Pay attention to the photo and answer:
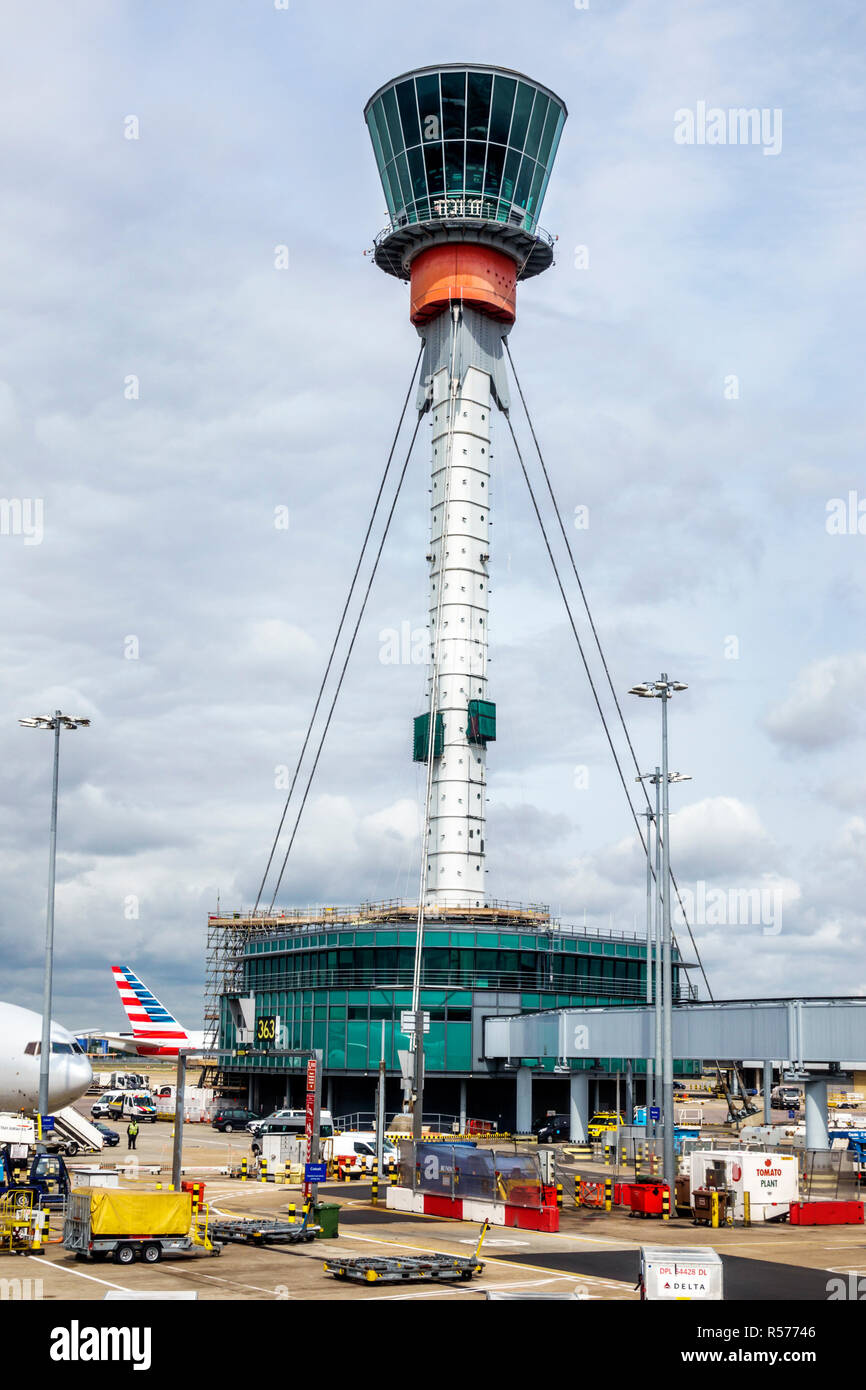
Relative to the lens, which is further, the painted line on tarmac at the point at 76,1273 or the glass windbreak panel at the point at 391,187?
the glass windbreak panel at the point at 391,187

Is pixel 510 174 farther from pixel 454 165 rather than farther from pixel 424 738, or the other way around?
pixel 424 738

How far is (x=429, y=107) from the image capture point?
102500 millimetres

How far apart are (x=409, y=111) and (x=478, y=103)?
206 inches

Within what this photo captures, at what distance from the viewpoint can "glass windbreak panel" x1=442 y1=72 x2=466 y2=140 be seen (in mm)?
101125

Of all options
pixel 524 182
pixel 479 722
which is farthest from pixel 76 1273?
pixel 524 182

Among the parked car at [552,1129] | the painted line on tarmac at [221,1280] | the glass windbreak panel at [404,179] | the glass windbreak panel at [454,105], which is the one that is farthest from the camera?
the glass windbreak panel at [404,179]

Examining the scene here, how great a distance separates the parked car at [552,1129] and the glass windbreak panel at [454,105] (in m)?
70.0

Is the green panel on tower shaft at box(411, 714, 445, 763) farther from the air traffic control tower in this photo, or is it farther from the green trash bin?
the green trash bin

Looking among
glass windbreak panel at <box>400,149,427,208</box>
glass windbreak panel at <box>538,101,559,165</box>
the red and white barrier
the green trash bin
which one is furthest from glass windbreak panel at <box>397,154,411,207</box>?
the green trash bin

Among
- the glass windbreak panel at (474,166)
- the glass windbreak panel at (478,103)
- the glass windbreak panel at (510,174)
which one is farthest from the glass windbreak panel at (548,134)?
the glass windbreak panel at (478,103)

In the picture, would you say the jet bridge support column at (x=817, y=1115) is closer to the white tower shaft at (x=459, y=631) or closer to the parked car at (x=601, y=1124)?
the parked car at (x=601, y=1124)

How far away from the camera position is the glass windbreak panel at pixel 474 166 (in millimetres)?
103688
